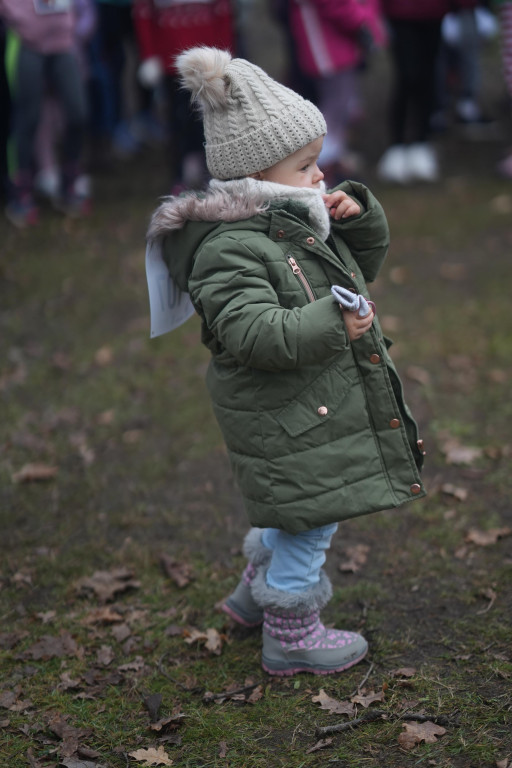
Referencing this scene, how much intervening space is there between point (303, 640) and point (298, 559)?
306 millimetres

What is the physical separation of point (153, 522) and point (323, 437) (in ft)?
5.09

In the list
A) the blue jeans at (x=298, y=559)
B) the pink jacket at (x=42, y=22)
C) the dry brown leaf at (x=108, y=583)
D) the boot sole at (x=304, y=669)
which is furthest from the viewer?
the pink jacket at (x=42, y=22)

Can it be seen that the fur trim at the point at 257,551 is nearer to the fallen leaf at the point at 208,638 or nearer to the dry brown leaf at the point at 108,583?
the fallen leaf at the point at 208,638

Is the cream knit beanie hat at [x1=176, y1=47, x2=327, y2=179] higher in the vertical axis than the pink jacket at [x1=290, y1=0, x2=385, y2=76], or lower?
higher

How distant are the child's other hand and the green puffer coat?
0.03 metres

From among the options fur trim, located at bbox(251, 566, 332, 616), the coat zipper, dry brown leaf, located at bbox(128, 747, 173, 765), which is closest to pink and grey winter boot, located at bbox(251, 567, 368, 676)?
fur trim, located at bbox(251, 566, 332, 616)

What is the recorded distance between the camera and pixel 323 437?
2.72 m

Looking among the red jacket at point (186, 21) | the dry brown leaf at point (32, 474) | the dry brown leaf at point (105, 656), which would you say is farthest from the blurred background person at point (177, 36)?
the dry brown leaf at point (105, 656)

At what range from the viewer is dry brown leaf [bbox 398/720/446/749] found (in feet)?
8.68

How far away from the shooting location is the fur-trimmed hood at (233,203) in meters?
2.62

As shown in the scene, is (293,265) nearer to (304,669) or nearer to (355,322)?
(355,322)

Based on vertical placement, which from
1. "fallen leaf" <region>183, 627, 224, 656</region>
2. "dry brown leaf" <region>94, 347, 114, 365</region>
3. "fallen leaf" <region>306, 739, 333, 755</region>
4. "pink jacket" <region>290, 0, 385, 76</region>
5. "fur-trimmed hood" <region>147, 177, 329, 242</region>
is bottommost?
"dry brown leaf" <region>94, 347, 114, 365</region>

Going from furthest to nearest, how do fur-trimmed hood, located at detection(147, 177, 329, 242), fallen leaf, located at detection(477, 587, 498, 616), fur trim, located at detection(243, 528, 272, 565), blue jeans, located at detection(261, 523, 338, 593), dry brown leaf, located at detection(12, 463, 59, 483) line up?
1. dry brown leaf, located at detection(12, 463, 59, 483)
2. fallen leaf, located at detection(477, 587, 498, 616)
3. fur trim, located at detection(243, 528, 272, 565)
4. blue jeans, located at detection(261, 523, 338, 593)
5. fur-trimmed hood, located at detection(147, 177, 329, 242)

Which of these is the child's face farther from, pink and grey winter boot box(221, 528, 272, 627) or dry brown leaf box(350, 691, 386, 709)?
dry brown leaf box(350, 691, 386, 709)
